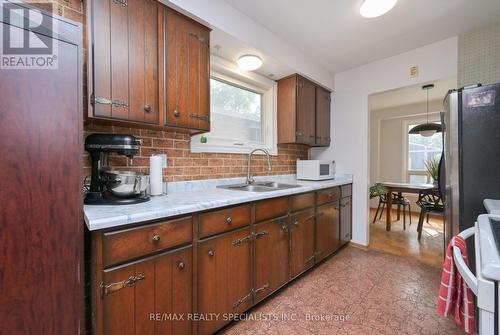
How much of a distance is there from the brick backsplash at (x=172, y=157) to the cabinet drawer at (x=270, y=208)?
68 centimetres

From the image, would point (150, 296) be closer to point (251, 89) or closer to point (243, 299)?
point (243, 299)

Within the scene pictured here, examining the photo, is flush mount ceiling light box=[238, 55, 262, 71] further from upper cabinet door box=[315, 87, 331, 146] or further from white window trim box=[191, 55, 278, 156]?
upper cabinet door box=[315, 87, 331, 146]

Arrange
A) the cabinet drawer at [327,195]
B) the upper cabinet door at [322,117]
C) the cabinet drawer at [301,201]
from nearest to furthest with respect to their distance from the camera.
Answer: the cabinet drawer at [301,201]
the cabinet drawer at [327,195]
the upper cabinet door at [322,117]

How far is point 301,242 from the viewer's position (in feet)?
6.52

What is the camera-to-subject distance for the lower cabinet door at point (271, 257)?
1596 mm

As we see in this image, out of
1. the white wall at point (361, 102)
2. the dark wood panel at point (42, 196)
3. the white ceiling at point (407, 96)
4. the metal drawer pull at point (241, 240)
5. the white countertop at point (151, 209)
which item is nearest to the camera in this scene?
the dark wood panel at point (42, 196)

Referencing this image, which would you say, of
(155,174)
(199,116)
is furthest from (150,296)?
(199,116)

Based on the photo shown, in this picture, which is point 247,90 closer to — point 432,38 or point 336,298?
point 432,38

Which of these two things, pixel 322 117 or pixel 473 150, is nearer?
pixel 473 150

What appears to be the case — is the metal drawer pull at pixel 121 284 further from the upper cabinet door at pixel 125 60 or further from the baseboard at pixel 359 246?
the baseboard at pixel 359 246

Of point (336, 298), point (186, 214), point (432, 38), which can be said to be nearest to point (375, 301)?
point (336, 298)

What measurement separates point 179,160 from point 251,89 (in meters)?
1.31

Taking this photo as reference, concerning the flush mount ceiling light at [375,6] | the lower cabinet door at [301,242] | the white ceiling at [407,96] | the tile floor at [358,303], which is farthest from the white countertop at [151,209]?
the white ceiling at [407,96]

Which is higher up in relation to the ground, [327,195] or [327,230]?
[327,195]
